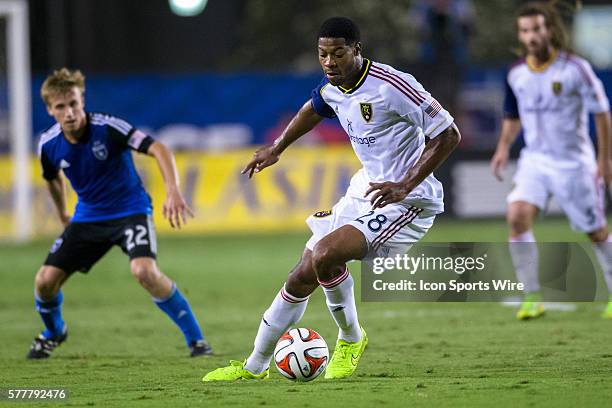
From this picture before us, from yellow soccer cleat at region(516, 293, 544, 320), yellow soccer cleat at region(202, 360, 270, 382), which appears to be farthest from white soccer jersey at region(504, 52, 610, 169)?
yellow soccer cleat at region(202, 360, 270, 382)

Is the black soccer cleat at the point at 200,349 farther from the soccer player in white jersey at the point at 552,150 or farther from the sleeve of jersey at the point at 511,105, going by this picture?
the sleeve of jersey at the point at 511,105

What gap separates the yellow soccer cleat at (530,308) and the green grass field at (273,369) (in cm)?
18

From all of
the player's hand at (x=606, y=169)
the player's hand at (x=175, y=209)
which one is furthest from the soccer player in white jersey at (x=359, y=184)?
the player's hand at (x=606, y=169)

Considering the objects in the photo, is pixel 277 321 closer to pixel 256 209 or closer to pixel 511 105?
pixel 511 105

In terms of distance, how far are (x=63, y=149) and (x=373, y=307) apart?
4.03m

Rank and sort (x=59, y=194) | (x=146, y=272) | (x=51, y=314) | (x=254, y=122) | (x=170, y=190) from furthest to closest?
(x=254, y=122), (x=59, y=194), (x=51, y=314), (x=146, y=272), (x=170, y=190)

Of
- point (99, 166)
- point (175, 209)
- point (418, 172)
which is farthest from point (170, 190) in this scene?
point (418, 172)

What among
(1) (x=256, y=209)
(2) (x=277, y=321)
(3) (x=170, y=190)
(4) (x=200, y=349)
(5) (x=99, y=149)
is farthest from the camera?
(1) (x=256, y=209)

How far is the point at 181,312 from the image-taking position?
8.70m

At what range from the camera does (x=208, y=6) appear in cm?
2566

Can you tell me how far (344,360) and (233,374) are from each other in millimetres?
685

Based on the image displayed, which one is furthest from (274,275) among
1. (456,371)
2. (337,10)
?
(337,10)

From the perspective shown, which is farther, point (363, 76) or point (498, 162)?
point (498, 162)

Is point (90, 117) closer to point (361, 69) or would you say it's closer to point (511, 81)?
point (361, 69)
